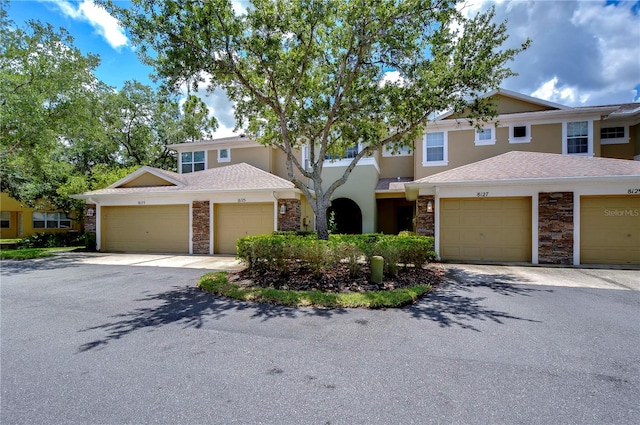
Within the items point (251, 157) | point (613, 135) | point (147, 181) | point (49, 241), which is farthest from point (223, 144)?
point (613, 135)

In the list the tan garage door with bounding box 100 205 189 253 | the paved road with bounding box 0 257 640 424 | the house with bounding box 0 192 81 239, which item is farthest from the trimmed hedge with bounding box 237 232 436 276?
the house with bounding box 0 192 81 239

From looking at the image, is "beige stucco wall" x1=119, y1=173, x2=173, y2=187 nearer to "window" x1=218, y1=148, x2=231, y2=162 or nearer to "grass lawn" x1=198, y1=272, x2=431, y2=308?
"window" x1=218, y1=148, x2=231, y2=162

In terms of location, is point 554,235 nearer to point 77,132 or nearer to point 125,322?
point 125,322

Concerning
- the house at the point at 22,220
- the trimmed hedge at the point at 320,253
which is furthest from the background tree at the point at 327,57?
the house at the point at 22,220

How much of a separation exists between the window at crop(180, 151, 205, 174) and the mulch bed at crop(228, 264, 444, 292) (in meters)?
13.2

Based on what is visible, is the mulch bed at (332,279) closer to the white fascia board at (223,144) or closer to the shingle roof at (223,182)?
the shingle roof at (223,182)

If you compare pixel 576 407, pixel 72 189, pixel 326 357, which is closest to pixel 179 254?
pixel 72 189

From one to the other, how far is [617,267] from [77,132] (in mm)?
23914

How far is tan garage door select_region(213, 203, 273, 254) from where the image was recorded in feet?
44.2

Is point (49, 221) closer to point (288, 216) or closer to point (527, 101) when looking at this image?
point (288, 216)

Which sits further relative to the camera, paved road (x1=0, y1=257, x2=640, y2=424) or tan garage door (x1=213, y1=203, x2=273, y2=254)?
tan garage door (x1=213, y1=203, x2=273, y2=254)

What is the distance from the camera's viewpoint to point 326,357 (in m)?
3.86

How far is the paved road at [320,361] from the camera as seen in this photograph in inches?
110

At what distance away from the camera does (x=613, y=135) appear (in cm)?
1545
